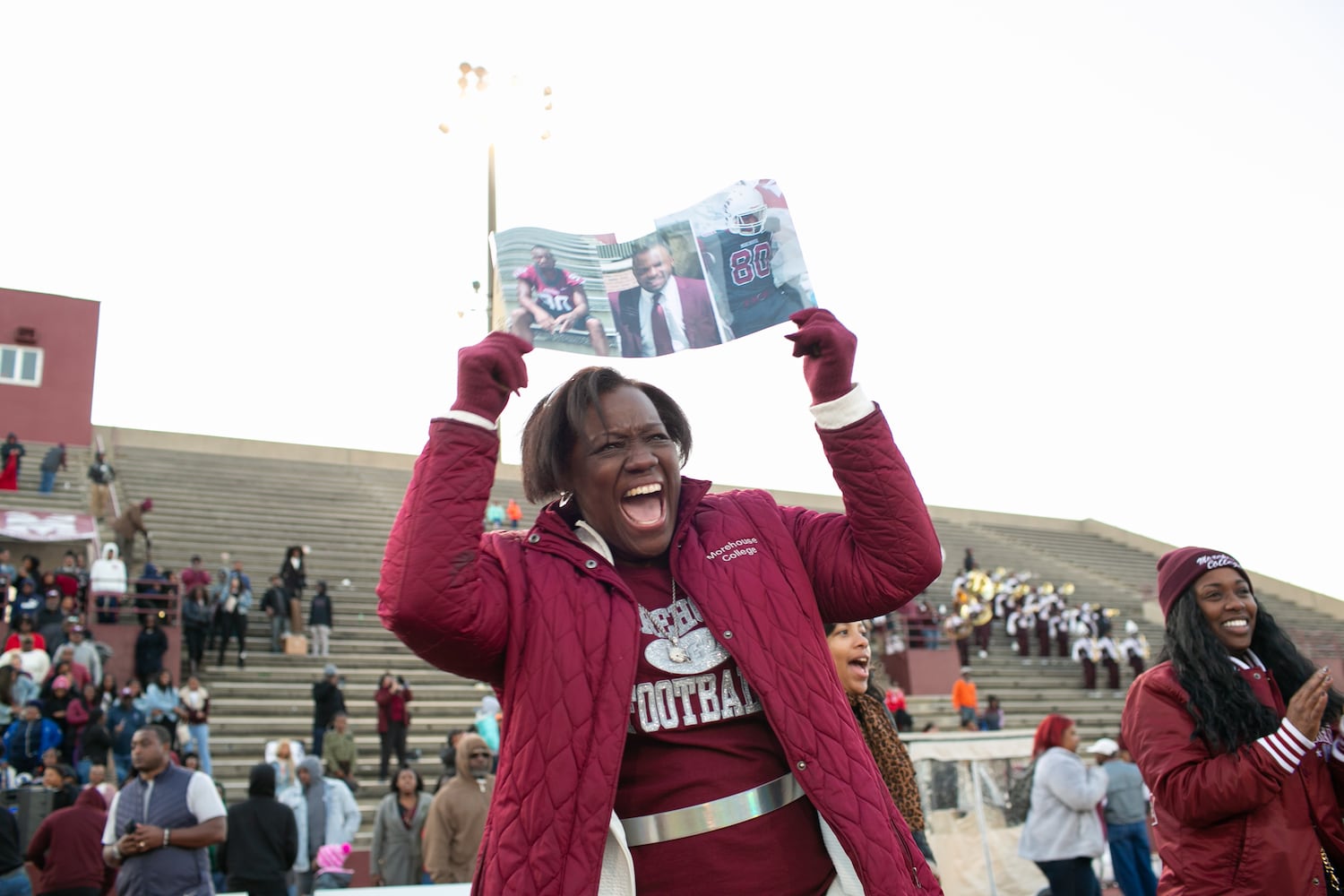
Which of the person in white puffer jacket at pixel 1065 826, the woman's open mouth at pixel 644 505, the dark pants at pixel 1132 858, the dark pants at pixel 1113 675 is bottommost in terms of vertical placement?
the dark pants at pixel 1132 858

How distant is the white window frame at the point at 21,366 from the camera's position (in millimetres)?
25781

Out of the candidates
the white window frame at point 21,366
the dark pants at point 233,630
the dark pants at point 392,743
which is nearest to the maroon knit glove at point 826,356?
the dark pants at point 392,743

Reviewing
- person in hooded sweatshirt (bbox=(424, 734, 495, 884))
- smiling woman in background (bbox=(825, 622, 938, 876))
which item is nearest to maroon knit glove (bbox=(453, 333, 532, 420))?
smiling woman in background (bbox=(825, 622, 938, 876))

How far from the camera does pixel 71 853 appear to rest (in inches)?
299

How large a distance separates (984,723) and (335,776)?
34.0ft

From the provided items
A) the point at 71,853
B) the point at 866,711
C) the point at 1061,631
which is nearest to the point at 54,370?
the point at 71,853

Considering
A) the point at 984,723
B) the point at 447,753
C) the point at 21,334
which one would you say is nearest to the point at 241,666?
the point at 447,753

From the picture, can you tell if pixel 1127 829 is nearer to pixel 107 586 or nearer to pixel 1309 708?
pixel 1309 708

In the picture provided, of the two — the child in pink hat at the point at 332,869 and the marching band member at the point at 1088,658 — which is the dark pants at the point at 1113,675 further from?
the child in pink hat at the point at 332,869

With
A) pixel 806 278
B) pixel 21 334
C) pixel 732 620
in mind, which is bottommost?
pixel 732 620

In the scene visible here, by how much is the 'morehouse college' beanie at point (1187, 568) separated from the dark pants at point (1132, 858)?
18.7 ft

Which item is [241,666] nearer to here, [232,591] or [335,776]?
[232,591]

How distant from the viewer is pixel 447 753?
10969 mm

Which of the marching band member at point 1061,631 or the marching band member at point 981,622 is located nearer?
the marching band member at point 981,622
